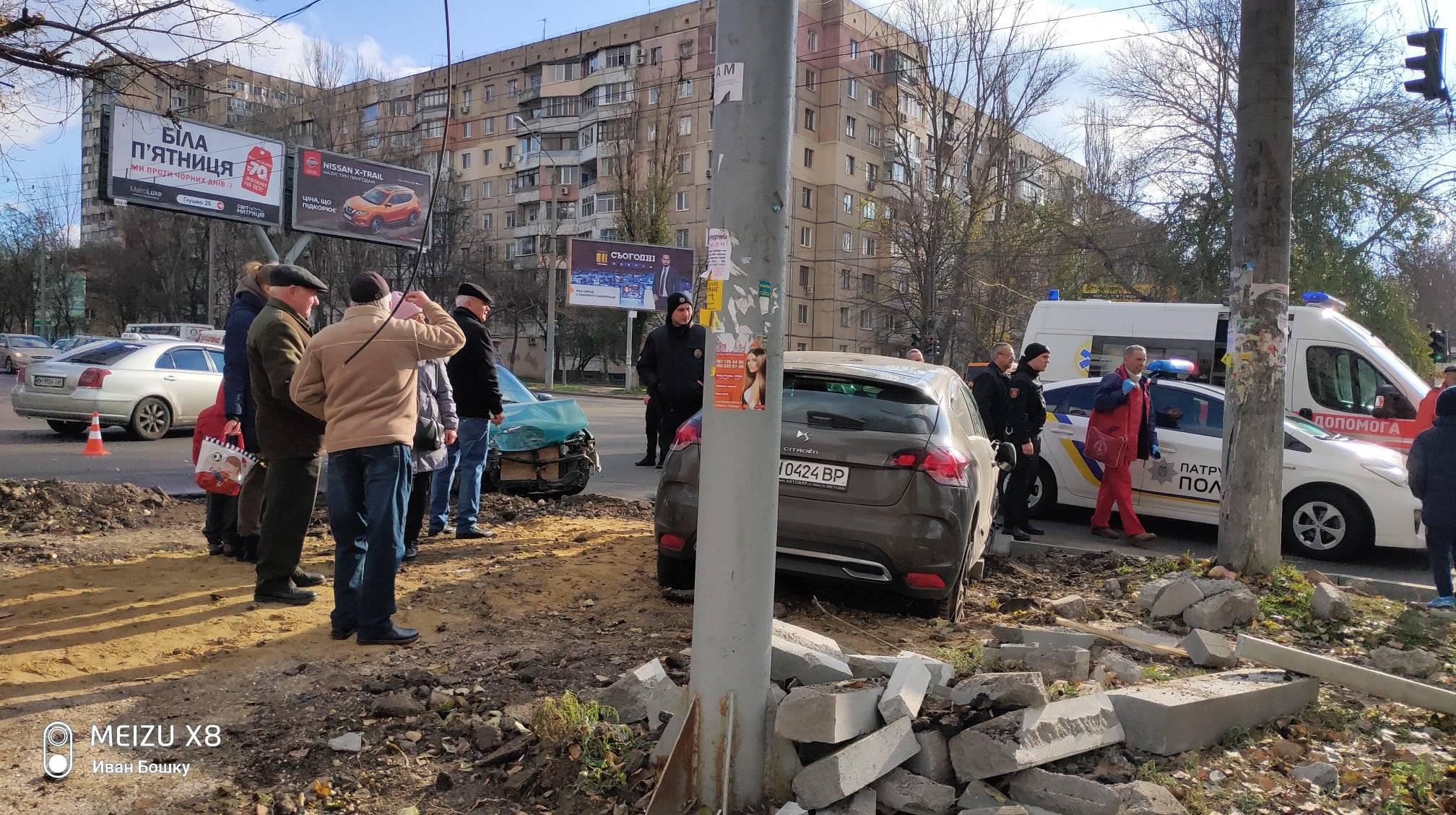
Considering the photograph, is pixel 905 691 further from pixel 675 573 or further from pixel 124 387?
pixel 124 387

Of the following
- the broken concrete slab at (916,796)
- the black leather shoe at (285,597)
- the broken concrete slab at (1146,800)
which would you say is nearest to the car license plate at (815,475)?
the broken concrete slab at (916,796)

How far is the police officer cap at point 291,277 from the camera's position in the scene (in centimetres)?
506

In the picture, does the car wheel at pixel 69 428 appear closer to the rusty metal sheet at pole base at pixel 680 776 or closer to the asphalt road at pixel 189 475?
the asphalt road at pixel 189 475

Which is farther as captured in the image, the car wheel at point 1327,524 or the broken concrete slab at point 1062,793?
the car wheel at point 1327,524

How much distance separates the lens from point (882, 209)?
3938 centimetres

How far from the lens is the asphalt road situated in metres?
8.31

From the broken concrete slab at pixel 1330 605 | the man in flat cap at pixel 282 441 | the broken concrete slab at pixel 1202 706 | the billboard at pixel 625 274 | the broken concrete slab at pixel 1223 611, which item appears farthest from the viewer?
the billboard at pixel 625 274

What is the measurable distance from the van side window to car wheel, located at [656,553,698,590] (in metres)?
9.52

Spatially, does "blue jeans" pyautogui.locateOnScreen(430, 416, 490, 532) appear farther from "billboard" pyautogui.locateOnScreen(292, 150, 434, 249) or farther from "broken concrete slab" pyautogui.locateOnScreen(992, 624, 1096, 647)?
"billboard" pyautogui.locateOnScreen(292, 150, 434, 249)

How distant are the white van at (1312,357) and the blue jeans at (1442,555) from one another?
13.1 ft

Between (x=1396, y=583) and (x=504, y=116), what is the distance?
65859mm

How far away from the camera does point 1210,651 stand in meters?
4.24

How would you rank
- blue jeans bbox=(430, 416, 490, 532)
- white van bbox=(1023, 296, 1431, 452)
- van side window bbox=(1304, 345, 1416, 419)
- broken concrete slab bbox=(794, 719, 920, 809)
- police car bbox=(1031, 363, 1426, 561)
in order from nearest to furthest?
broken concrete slab bbox=(794, 719, 920, 809)
blue jeans bbox=(430, 416, 490, 532)
police car bbox=(1031, 363, 1426, 561)
white van bbox=(1023, 296, 1431, 452)
van side window bbox=(1304, 345, 1416, 419)

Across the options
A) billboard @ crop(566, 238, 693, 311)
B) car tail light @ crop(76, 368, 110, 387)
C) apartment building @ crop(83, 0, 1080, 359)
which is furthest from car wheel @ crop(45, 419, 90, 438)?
apartment building @ crop(83, 0, 1080, 359)
